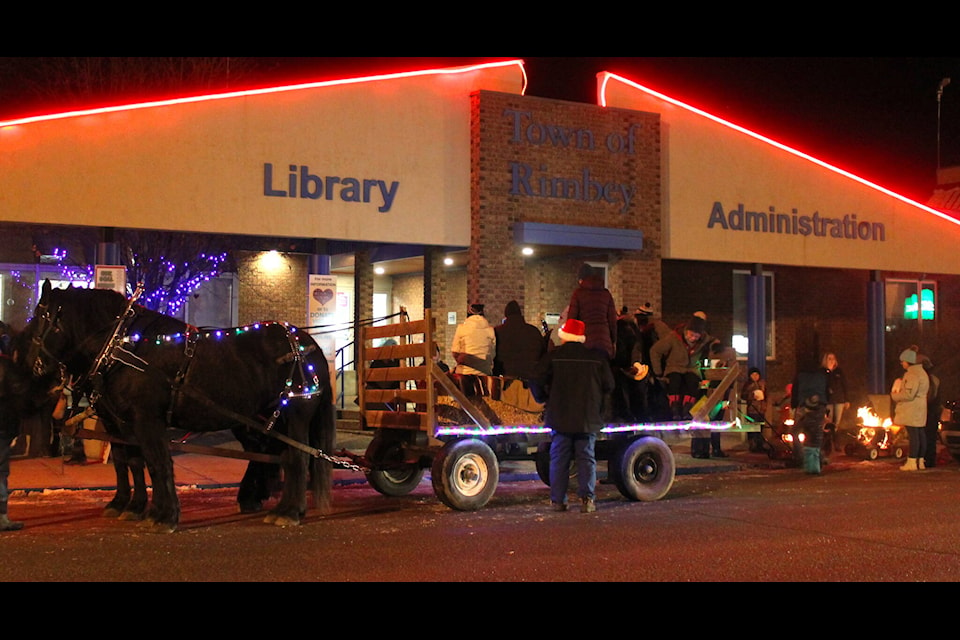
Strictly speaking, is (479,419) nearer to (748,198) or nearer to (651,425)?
(651,425)

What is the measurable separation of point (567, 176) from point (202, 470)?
8510mm

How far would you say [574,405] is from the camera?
447 inches

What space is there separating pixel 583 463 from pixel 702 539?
7.23ft

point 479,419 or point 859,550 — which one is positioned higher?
point 479,419

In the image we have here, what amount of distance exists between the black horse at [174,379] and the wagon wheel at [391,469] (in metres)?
1.06

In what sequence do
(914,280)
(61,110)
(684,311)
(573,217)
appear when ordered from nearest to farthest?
(61,110) → (573,217) → (684,311) → (914,280)

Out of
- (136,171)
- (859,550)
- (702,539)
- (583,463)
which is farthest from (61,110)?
(859,550)

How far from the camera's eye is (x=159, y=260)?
73.2 ft

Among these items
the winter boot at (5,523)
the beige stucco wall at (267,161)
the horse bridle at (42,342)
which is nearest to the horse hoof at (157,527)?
the winter boot at (5,523)

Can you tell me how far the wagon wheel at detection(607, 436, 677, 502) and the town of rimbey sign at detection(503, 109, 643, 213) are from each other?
7.69 metres

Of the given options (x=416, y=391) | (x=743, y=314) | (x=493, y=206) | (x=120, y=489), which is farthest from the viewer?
(x=743, y=314)

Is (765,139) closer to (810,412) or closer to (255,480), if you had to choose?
(810,412)

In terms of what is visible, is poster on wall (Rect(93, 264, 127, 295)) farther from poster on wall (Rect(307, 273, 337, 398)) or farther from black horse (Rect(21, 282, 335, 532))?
black horse (Rect(21, 282, 335, 532))

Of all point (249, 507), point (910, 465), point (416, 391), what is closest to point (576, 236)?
point (910, 465)
